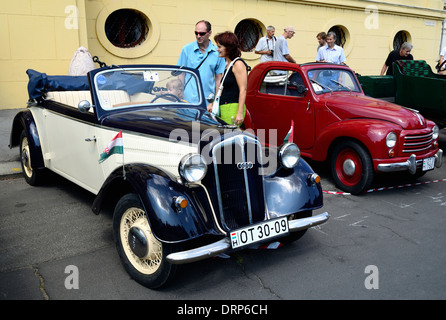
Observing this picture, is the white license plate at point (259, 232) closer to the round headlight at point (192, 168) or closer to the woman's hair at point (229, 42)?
the round headlight at point (192, 168)

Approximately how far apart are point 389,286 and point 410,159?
238 cm

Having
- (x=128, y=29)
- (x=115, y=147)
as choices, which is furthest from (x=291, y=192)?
(x=128, y=29)

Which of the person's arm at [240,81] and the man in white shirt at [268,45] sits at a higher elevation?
the man in white shirt at [268,45]

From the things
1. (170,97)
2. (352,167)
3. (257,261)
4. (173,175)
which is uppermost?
(170,97)

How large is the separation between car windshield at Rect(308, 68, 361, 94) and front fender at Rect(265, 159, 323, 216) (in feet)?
8.67

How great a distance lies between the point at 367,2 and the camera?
13836 mm

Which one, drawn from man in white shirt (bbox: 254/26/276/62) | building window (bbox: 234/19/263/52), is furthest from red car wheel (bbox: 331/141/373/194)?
building window (bbox: 234/19/263/52)

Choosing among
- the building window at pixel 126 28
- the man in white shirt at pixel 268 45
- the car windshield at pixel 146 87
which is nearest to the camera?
the car windshield at pixel 146 87

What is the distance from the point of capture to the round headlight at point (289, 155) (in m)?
3.29

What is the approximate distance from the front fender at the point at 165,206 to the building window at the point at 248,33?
923 cm

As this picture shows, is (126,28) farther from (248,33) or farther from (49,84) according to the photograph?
(49,84)

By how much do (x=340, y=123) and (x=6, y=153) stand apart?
4849 millimetres

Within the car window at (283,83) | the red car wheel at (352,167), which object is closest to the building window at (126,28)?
the car window at (283,83)

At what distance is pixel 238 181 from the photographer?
3.00 metres
